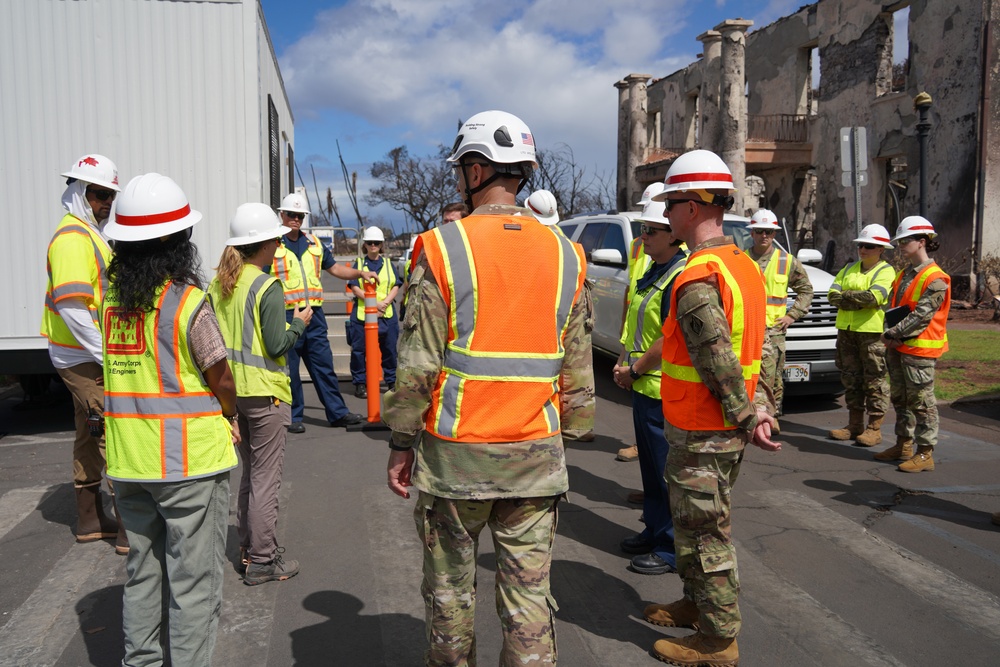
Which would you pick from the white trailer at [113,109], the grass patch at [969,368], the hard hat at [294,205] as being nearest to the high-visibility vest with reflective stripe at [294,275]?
the hard hat at [294,205]

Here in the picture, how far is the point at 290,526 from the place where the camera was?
5.05 meters

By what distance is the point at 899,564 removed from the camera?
14.8 feet

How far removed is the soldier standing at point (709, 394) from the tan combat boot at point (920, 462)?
3.76 metres

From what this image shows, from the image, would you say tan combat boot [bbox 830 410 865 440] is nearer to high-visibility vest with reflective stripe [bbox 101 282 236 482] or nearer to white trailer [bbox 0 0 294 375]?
white trailer [bbox 0 0 294 375]

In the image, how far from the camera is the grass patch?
9.08 meters

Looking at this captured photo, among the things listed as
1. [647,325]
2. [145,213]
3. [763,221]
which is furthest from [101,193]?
[763,221]

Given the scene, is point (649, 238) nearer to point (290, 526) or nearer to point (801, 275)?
point (290, 526)

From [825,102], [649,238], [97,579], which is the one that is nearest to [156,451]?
[97,579]

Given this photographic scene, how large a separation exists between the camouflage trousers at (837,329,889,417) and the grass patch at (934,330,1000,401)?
2232 millimetres

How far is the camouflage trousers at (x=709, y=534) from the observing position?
3.24 meters

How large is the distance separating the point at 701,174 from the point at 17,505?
5.15 metres

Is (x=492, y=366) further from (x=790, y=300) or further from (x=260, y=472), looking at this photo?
(x=790, y=300)

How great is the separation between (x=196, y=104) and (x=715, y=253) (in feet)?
18.4

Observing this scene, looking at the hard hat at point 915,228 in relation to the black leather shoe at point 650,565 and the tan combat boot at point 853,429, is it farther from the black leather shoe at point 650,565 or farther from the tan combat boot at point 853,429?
the black leather shoe at point 650,565
